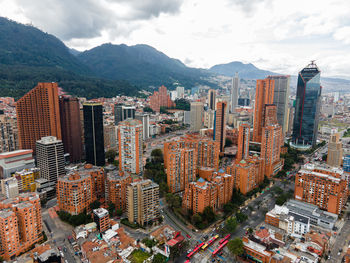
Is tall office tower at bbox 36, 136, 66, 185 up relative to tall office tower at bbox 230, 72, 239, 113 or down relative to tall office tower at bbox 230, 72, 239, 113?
down

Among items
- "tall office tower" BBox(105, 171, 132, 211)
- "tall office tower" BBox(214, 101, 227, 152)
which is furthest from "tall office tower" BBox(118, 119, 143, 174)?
"tall office tower" BBox(214, 101, 227, 152)

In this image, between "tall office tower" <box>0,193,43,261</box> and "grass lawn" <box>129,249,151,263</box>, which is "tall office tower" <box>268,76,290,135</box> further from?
"tall office tower" <box>0,193,43,261</box>

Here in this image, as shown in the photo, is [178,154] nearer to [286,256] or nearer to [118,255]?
[118,255]

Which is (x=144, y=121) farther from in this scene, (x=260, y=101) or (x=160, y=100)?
(x=160, y=100)

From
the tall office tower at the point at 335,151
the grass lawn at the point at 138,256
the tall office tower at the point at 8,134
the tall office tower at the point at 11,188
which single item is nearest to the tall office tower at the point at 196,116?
the tall office tower at the point at 335,151

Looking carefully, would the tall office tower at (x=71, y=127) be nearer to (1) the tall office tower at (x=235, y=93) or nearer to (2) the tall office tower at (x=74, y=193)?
(2) the tall office tower at (x=74, y=193)

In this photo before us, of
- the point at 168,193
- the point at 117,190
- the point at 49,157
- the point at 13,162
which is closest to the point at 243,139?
the point at 168,193

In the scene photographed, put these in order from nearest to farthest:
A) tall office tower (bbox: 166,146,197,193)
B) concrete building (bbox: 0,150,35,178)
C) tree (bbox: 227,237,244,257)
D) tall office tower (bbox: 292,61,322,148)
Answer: tree (bbox: 227,237,244,257)
tall office tower (bbox: 166,146,197,193)
concrete building (bbox: 0,150,35,178)
tall office tower (bbox: 292,61,322,148)

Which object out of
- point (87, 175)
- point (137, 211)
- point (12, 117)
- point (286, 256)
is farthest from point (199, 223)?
point (12, 117)
